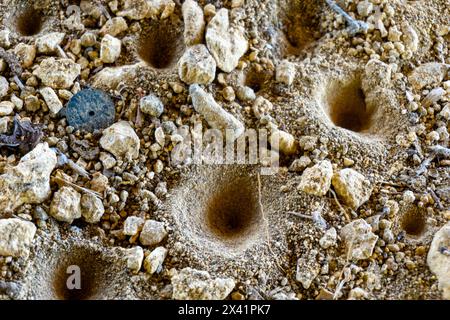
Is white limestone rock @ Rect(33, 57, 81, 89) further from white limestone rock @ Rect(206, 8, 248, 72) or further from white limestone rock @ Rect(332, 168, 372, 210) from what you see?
white limestone rock @ Rect(332, 168, 372, 210)

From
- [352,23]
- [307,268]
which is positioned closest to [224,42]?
[352,23]

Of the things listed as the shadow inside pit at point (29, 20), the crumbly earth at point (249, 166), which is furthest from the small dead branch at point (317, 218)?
the shadow inside pit at point (29, 20)

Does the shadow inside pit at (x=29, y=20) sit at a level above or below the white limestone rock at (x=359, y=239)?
above

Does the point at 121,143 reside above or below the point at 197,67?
below

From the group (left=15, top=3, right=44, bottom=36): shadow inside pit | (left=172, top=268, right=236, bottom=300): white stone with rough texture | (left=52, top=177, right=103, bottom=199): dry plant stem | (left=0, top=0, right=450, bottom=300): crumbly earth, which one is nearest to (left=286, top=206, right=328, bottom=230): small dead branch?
(left=0, top=0, right=450, bottom=300): crumbly earth

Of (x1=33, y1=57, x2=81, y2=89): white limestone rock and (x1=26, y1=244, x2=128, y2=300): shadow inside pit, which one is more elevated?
(x1=33, y1=57, x2=81, y2=89): white limestone rock

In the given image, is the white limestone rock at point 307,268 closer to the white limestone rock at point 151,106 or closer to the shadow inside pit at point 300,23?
the white limestone rock at point 151,106

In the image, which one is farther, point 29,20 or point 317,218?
point 29,20

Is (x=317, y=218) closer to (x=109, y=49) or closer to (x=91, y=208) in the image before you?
(x=91, y=208)
